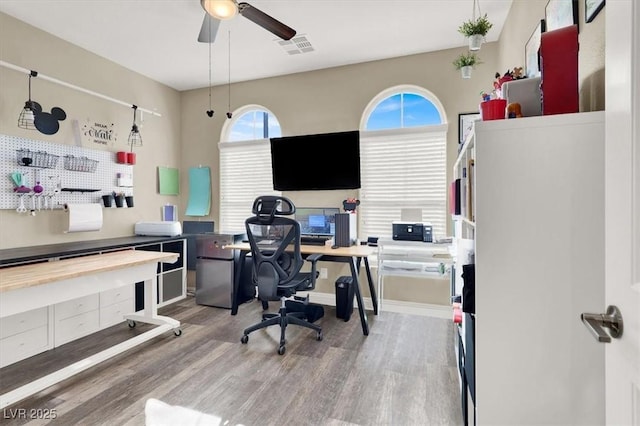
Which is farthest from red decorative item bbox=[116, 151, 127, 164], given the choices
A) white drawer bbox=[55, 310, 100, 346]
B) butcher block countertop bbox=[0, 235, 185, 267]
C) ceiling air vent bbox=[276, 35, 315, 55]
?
ceiling air vent bbox=[276, 35, 315, 55]

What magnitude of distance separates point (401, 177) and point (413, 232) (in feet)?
2.49

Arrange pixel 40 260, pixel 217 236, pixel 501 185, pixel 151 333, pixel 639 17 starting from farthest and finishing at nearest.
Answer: pixel 217 236 → pixel 151 333 → pixel 40 260 → pixel 501 185 → pixel 639 17

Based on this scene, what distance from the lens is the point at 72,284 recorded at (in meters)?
2.20

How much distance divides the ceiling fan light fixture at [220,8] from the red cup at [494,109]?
160cm

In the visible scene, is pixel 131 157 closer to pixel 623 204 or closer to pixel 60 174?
pixel 60 174

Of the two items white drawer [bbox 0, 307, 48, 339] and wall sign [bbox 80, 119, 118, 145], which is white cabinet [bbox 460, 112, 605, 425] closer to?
white drawer [bbox 0, 307, 48, 339]

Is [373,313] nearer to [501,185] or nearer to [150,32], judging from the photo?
[501,185]

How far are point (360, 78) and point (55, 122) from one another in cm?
312

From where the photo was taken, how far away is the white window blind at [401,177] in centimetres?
346

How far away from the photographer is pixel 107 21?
285cm

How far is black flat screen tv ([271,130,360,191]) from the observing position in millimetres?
3496

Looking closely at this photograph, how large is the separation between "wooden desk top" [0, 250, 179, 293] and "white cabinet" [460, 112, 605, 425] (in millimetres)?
2357

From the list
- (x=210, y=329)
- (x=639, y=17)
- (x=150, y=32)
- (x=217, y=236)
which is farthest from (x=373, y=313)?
(x=150, y=32)

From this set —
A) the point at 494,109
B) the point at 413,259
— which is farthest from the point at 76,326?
the point at 494,109
